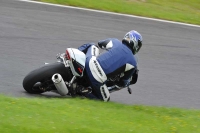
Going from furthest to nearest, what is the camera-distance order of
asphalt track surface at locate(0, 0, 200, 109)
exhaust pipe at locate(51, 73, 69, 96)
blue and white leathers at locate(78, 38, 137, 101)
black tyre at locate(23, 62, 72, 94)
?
asphalt track surface at locate(0, 0, 200, 109), blue and white leathers at locate(78, 38, 137, 101), black tyre at locate(23, 62, 72, 94), exhaust pipe at locate(51, 73, 69, 96)

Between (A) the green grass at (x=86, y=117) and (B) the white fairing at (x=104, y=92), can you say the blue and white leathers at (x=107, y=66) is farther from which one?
(A) the green grass at (x=86, y=117)

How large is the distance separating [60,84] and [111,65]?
88 cm

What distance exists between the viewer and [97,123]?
279 inches

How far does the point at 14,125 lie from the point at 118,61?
2.71m

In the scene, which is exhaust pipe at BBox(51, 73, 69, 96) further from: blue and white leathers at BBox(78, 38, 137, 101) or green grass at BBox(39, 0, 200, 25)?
green grass at BBox(39, 0, 200, 25)

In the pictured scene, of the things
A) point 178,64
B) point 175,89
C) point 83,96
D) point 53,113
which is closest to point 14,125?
point 53,113

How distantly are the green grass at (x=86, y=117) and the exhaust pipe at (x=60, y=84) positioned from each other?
189 millimetres

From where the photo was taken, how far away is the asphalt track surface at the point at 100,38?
10211 mm

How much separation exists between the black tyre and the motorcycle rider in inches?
14.1

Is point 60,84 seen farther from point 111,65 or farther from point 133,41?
point 133,41

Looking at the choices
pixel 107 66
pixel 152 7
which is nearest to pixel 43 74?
pixel 107 66

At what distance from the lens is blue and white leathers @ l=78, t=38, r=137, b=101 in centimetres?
859

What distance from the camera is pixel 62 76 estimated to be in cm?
861

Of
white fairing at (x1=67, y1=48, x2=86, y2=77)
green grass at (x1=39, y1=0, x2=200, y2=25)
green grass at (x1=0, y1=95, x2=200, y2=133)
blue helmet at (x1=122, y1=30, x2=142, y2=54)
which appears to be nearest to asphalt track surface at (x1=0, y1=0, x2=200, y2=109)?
green grass at (x1=39, y1=0, x2=200, y2=25)
